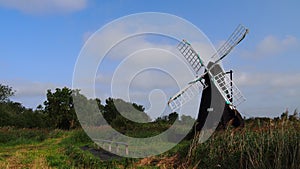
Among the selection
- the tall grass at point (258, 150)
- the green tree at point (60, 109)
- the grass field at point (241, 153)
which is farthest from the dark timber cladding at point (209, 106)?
the green tree at point (60, 109)

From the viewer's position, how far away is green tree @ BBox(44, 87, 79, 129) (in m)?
34.5

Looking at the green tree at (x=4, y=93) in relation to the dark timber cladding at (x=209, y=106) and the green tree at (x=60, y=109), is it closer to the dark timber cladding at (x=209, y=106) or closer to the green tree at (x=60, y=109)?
the green tree at (x=60, y=109)

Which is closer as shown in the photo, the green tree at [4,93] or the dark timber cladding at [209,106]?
the dark timber cladding at [209,106]

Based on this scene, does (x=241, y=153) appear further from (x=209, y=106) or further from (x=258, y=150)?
(x=209, y=106)

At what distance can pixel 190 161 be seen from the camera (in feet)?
26.6

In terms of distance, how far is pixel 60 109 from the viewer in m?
34.7

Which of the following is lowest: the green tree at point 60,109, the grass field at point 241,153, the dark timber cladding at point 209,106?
the grass field at point 241,153

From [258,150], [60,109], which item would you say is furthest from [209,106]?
[60,109]

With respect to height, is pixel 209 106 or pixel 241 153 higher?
pixel 209 106

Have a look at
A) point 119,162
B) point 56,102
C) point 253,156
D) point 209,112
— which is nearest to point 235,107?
point 209,112

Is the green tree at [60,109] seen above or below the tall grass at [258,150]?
above

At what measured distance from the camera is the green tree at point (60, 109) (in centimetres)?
3453

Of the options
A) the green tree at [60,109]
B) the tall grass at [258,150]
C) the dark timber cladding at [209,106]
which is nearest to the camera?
the tall grass at [258,150]

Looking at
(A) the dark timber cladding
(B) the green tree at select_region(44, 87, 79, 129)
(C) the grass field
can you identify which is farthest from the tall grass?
(B) the green tree at select_region(44, 87, 79, 129)
